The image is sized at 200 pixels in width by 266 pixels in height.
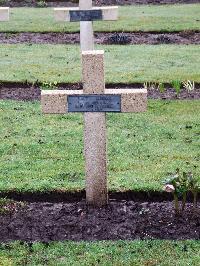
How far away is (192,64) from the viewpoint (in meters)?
11.4

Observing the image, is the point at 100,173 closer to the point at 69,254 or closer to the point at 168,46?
the point at 69,254

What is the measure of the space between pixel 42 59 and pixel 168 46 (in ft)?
8.42

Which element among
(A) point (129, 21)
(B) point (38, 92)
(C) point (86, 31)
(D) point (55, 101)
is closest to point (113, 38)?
(A) point (129, 21)

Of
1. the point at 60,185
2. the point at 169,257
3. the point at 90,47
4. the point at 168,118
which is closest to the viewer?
the point at 169,257

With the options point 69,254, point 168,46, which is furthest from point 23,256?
point 168,46

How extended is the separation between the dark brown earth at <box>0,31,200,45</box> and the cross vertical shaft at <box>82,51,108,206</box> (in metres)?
8.67

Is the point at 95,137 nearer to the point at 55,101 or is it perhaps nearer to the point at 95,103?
the point at 95,103

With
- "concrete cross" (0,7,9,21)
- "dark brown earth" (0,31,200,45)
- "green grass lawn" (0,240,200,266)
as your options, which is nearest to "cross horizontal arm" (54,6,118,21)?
"concrete cross" (0,7,9,21)

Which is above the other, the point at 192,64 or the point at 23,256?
the point at 192,64

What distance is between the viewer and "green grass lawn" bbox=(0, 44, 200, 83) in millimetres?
10405

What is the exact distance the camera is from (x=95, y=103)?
17.2 feet

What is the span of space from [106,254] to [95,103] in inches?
44.6

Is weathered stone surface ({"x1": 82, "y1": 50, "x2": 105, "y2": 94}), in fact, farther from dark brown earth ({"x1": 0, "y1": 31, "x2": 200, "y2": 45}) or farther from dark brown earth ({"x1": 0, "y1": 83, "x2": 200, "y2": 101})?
dark brown earth ({"x1": 0, "y1": 31, "x2": 200, "y2": 45})

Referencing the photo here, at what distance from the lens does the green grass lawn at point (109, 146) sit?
610 cm
